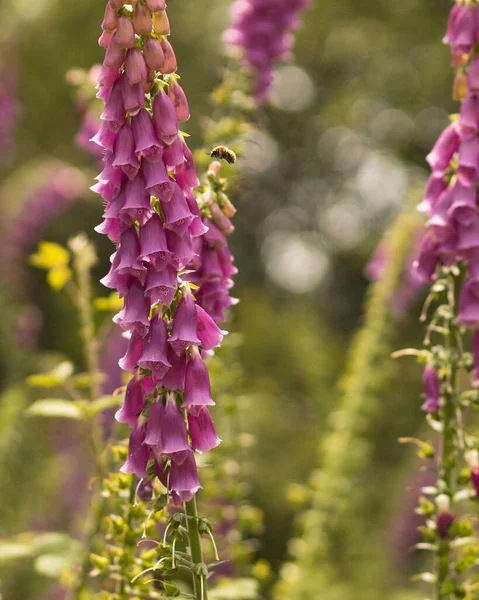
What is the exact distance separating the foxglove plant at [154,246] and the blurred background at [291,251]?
32.9 inches

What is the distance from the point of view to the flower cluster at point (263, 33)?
262 centimetres

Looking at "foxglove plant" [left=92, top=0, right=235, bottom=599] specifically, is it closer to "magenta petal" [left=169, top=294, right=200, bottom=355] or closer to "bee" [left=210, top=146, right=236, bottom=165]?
"magenta petal" [left=169, top=294, right=200, bottom=355]

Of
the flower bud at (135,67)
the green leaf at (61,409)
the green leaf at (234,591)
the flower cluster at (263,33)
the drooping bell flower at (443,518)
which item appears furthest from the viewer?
the flower cluster at (263,33)

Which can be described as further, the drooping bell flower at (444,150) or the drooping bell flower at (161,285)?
the drooping bell flower at (444,150)

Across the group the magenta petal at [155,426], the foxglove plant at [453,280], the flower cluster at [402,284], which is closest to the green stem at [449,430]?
the foxglove plant at [453,280]

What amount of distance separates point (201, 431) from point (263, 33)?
168 cm

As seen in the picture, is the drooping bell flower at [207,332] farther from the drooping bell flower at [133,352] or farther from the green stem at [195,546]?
the green stem at [195,546]

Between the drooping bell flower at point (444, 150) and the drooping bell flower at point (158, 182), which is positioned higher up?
the drooping bell flower at point (444, 150)

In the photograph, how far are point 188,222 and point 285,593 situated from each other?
Result: 69.1 inches

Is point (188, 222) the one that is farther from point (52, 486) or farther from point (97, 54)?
point (97, 54)

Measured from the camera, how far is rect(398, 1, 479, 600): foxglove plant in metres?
1.67

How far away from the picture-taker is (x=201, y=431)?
1341mm

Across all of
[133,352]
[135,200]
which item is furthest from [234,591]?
[135,200]

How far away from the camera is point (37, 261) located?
93.1 inches
